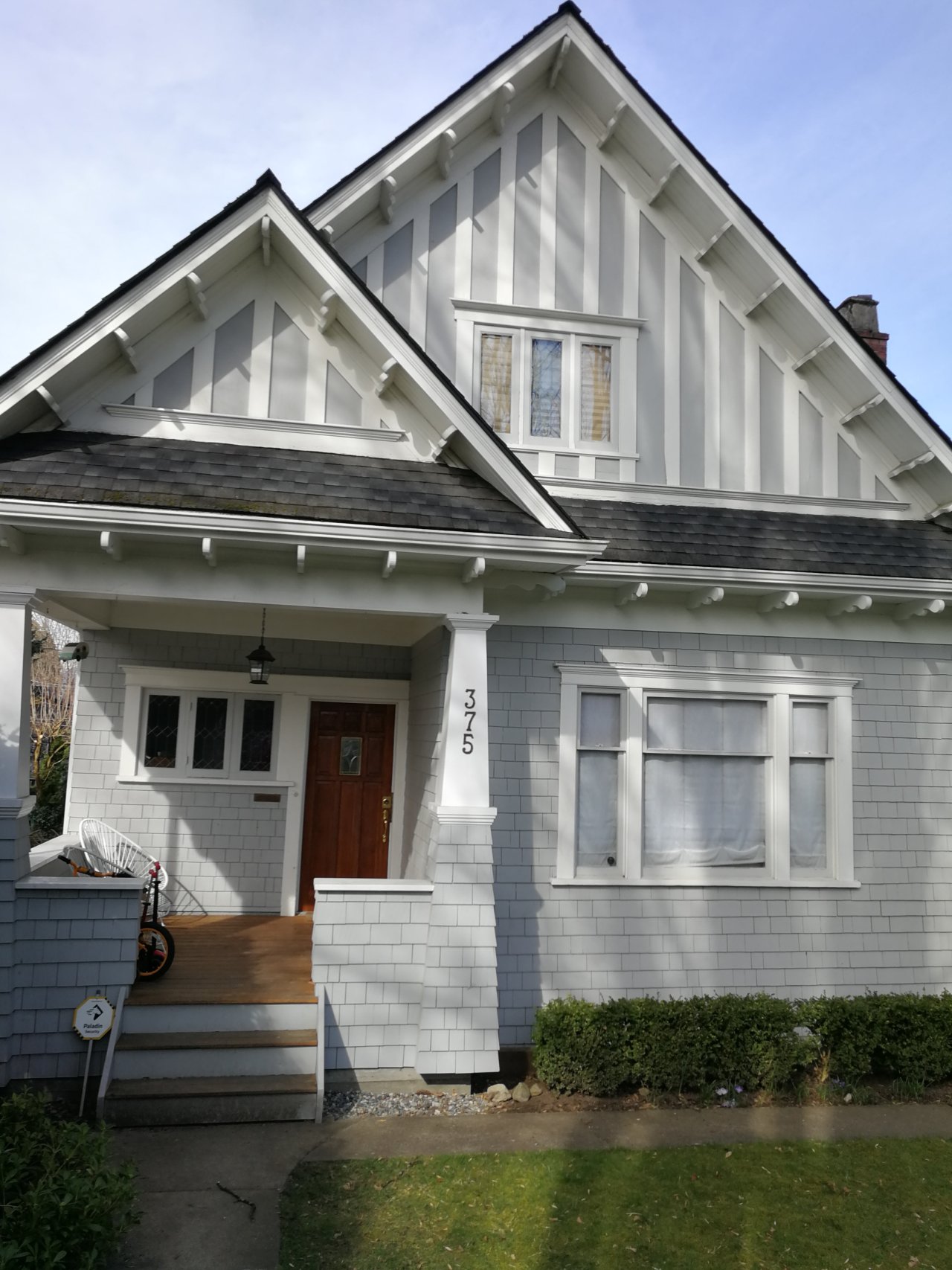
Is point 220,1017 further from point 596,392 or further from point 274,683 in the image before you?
point 596,392

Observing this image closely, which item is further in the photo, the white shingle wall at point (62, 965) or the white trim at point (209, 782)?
the white trim at point (209, 782)

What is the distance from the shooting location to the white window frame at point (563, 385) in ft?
30.1

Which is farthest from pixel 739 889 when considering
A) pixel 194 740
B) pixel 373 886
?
pixel 194 740

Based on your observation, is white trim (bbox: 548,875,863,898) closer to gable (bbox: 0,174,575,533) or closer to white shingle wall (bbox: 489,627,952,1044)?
white shingle wall (bbox: 489,627,952,1044)

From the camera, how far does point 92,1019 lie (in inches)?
260

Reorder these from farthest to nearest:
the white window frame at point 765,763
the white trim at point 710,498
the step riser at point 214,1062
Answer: the white trim at point 710,498
the white window frame at point 765,763
the step riser at point 214,1062

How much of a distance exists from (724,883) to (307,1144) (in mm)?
4096

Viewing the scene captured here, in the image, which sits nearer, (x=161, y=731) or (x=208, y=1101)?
(x=208, y=1101)

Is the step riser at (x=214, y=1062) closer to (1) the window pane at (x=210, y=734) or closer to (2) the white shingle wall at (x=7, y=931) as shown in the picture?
(2) the white shingle wall at (x=7, y=931)

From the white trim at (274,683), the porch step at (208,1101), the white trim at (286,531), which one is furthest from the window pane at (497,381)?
the porch step at (208,1101)

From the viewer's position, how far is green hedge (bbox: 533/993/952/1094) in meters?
7.27

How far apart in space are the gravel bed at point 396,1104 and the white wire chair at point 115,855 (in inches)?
106

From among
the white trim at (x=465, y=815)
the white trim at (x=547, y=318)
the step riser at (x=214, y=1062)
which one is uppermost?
the white trim at (x=547, y=318)

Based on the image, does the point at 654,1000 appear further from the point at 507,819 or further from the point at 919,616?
the point at 919,616
